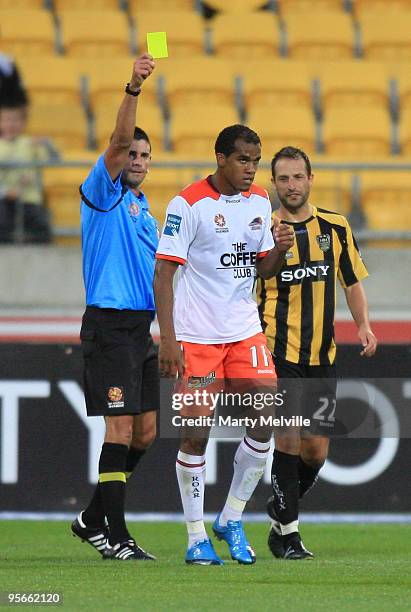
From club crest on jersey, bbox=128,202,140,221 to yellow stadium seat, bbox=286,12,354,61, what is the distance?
24.0 feet

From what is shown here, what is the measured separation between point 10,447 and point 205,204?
3.53 m

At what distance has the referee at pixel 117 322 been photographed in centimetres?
712

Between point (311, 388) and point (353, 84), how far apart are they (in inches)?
252

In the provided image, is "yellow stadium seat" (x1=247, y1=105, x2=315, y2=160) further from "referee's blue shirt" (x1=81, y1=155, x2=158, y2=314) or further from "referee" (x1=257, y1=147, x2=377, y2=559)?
"referee's blue shirt" (x1=81, y1=155, x2=158, y2=314)

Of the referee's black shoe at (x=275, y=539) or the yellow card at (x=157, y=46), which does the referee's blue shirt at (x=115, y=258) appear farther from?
the referee's black shoe at (x=275, y=539)

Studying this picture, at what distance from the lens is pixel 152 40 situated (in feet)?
21.7

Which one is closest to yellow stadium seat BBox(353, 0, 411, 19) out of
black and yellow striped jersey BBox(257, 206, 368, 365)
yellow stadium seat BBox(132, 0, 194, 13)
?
yellow stadium seat BBox(132, 0, 194, 13)

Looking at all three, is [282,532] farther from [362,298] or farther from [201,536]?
[362,298]

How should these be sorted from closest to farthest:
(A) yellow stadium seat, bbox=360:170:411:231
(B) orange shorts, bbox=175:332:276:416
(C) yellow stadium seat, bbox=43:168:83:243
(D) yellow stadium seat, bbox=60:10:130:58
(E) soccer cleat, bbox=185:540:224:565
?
(E) soccer cleat, bbox=185:540:224:565 < (B) orange shorts, bbox=175:332:276:416 < (C) yellow stadium seat, bbox=43:168:83:243 < (A) yellow stadium seat, bbox=360:170:411:231 < (D) yellow stadium seat, bbox=60:10:130:58

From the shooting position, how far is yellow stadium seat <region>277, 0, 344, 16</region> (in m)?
14.8

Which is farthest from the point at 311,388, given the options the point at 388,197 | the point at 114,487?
the point at 388,197

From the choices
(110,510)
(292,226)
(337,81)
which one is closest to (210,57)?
(337,81)

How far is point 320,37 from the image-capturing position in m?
14.3

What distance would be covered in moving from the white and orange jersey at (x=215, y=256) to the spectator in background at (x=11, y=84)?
5577 mm
